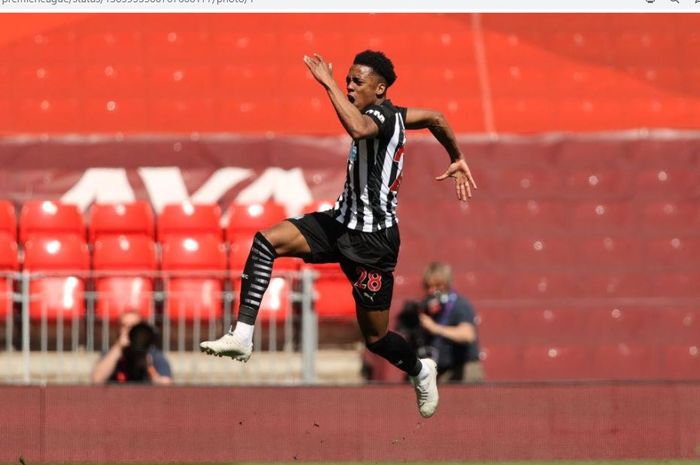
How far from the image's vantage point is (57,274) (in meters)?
11.1

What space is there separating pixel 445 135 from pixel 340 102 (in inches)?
43.4

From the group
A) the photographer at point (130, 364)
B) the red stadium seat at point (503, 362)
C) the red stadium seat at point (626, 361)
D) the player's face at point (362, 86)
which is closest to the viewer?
the player's face at point (362, 86)

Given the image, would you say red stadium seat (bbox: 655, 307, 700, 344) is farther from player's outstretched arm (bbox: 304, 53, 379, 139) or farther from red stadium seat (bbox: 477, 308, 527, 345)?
player's outstretched arm (bbox: 304, 53, 379, 139)

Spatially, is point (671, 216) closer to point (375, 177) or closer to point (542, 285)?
point (542, 285)

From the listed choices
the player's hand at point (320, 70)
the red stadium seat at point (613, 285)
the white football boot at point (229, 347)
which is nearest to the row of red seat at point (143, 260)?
the red stadium seat at point (613, 285)

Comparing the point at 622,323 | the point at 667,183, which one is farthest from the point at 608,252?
the point at 667,183

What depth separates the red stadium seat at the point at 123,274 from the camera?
11.3m

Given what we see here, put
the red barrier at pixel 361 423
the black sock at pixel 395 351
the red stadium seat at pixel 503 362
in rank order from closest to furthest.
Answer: the black sock at pixel 395 351
the red barrier at pixel 361 423
the red stadium seat at pixel 503 362

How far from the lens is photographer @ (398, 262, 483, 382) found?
413 inches

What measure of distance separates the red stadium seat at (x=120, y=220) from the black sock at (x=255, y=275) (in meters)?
5.62

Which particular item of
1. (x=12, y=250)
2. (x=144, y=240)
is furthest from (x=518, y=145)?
(x=12, y=250)

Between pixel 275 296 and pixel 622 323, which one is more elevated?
pixel 275 296

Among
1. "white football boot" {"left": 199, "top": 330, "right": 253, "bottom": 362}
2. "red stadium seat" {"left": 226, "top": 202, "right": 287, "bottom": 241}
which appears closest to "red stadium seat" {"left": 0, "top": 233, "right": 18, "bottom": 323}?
"red stadium seat" {"left": 226, "top": 202, "right": 287, "bottom": 241}

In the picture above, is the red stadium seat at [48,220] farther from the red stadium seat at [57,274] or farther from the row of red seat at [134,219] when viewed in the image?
the red stadium seat at [57,274]
